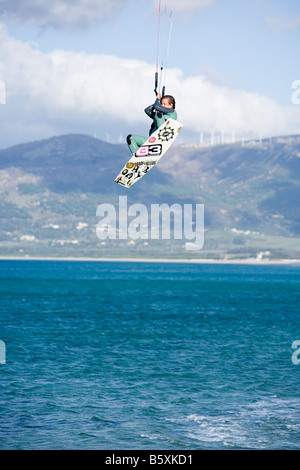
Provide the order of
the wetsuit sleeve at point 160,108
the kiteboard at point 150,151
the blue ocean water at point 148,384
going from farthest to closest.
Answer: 1. the blue ocean water at point 148,384
2. the kiteboard at point 150,151
3. the wetsuit sleeve at point 160,108

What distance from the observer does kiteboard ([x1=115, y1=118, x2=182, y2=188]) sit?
17.4 metres

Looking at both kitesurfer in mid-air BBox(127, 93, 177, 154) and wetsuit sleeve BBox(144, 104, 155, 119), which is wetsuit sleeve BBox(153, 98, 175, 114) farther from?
wetsuit sleeve BBox(144, 104, 155, 119)

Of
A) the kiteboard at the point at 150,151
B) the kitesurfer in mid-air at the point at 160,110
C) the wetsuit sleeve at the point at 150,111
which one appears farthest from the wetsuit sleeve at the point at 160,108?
the kiteboard at the point at 150,151

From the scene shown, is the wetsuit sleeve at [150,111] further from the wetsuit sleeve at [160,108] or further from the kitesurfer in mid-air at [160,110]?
the wetsuit sleeve at [160,108]

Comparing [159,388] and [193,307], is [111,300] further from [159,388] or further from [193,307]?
[159,388]

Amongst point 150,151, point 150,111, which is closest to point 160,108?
point 150,111

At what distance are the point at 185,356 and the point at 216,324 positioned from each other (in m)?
22.4

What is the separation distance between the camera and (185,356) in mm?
45406

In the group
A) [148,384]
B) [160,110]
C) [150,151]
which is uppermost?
[160,110]

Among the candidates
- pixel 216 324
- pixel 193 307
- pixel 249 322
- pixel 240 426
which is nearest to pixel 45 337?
pixel 216 324

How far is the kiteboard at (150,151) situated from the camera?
17.4 metres

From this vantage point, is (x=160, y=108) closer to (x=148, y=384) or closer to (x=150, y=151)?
(x=150, y=151)

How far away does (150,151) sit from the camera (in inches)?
700

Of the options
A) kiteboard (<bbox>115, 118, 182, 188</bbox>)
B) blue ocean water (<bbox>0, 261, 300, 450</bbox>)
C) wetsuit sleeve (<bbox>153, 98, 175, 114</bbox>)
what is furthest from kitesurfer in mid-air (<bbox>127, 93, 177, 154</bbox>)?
blue ocean water (<bbox>0, 261, 300, 450</bbox>)
